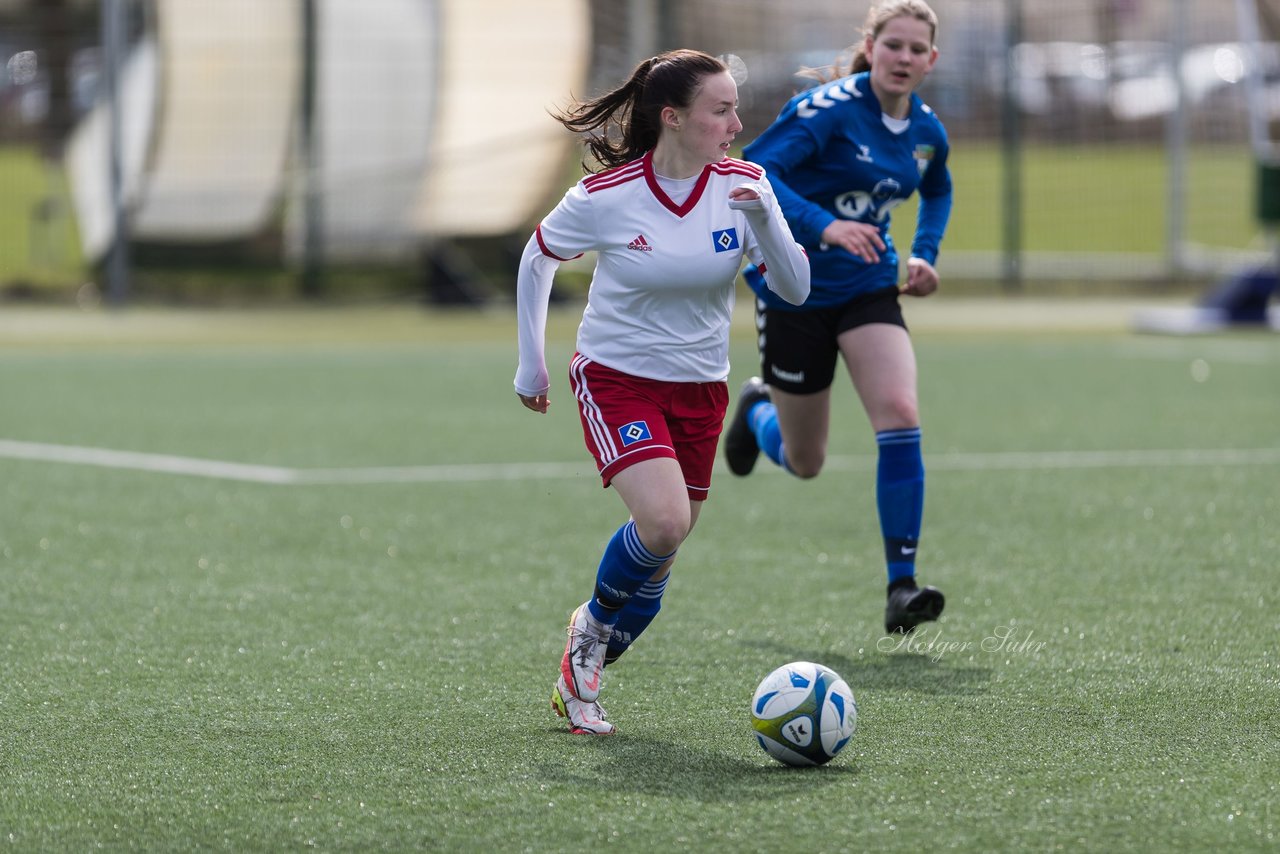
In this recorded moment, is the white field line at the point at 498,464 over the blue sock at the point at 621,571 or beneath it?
beneath

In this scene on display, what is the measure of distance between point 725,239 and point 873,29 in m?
1.80

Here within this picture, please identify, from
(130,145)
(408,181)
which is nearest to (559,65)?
(408,181)

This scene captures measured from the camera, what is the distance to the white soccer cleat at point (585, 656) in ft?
16.4

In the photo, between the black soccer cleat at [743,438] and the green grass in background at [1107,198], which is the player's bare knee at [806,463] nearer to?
the black soccer cleat at [743,438]

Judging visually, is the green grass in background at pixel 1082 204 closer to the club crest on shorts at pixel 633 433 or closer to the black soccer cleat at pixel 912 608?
the black soccer cleat at pixel 912 608

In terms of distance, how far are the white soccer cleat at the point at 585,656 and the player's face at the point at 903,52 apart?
2.33 m

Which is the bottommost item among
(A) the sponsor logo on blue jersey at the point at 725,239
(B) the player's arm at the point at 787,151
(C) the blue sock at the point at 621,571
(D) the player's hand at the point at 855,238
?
(C) the blue sock at the point at 621,571

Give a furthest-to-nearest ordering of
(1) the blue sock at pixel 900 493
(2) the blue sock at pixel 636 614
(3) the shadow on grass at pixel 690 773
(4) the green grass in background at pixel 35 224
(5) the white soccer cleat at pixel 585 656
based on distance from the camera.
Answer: (4) the green grass in background at pixel 35 224
(1) the blue sock at pixel 900 493
(2) the blue sock at pixel 636 614
(5) the white soccer cleat at pixel 585 656
(3) the shadow on grass at pixel 690 773

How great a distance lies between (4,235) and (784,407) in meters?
17.7

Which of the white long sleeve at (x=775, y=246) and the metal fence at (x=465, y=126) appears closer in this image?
the white long sleeve at (x=775, y=246)

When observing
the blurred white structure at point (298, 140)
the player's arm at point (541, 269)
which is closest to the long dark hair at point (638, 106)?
the player's arm at point (541, 269)

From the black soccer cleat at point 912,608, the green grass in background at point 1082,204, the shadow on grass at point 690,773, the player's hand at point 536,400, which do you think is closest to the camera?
the shadow on grass at point 690,773

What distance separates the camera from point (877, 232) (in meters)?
6.23

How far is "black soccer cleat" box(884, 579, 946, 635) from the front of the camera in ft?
19.5
